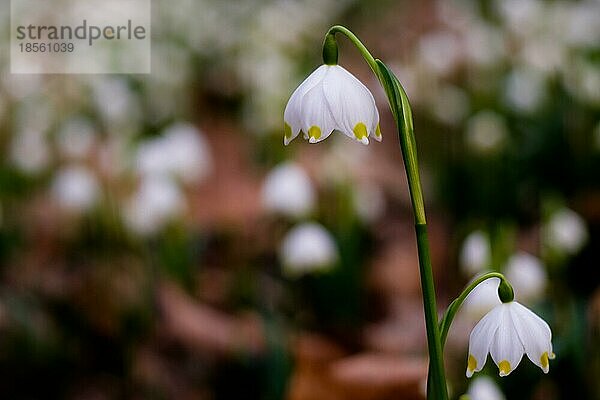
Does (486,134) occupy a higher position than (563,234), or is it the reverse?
(486,134)

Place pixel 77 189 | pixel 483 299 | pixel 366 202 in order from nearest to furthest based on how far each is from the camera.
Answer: pixel 483 299 < pixel 366 202 < pixel 77 189

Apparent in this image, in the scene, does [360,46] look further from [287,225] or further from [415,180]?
[287,225]

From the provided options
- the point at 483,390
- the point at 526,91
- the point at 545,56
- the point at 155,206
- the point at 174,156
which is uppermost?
the point at 545,56

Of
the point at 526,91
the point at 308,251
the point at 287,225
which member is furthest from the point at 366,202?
the point at 526,91

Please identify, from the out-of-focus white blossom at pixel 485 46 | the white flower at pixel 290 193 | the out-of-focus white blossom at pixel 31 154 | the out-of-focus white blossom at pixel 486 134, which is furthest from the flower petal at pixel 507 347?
the out-of-focus white blossom at pixel 485 46

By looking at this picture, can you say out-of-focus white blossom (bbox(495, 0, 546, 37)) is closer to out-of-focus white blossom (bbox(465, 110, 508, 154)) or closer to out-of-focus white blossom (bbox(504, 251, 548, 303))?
out-of-focus white blossom (bbox(465, 110, 508, 154))

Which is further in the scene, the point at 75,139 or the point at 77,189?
the point at 75,139

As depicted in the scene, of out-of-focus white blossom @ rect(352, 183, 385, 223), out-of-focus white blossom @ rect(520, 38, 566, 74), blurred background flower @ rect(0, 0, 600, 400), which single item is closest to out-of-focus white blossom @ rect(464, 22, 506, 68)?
blurred background flower @ rect(0, 0, 600, 400)
